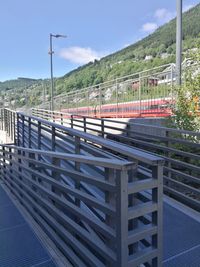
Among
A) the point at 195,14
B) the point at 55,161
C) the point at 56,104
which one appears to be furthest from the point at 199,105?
the point at 195,14

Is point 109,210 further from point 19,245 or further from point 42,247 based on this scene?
point 19,245

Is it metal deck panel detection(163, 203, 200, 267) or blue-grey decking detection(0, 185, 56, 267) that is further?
blue-grey decking detection(0, 185, 56, 267)

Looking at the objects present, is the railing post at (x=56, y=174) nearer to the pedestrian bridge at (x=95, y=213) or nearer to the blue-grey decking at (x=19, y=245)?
the pedestrian bridge at (x=95, y=213)

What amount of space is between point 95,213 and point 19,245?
Answer: 1.25 m

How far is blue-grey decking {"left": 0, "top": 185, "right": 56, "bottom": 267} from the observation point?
3076 millimetres

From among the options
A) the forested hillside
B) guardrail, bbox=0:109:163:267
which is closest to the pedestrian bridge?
guardrail, bbox=0:109:163:267

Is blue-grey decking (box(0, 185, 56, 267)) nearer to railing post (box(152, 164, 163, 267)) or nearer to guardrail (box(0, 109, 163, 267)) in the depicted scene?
guardrail (box(0, 109, 163, 267))

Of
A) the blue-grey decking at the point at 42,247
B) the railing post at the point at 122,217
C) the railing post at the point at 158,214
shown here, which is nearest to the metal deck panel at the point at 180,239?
the blue-grey decking at the point at 42,247

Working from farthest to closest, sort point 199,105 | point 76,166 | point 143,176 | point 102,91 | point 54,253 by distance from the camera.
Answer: point 102,91 < point 199,105 < point 54,253 < point 76,166 < point 143,176

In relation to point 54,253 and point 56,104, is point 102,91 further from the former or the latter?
point 54,253

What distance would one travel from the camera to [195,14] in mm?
21031

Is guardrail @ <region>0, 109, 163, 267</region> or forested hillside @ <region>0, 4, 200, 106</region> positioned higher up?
forested hillside @ <region>0, 4, 200, 106</region>

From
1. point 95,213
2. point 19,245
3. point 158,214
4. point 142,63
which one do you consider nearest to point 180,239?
point 95,213

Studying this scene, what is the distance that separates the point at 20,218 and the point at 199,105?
11.7ft
